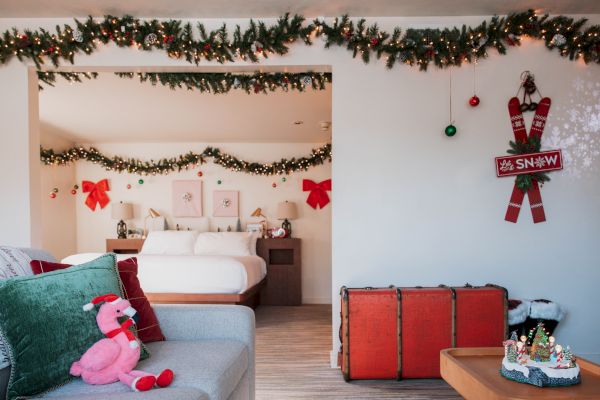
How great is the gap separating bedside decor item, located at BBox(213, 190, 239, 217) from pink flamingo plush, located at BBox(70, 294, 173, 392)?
190 inches

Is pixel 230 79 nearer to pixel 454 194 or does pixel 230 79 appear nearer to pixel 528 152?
pixel 454 194

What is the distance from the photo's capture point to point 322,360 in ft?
11.8

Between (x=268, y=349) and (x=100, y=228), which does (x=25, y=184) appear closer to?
(x=268, y=349)

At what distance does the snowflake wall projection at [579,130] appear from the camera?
347cm

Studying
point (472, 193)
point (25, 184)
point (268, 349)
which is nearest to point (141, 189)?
point (25, 184)

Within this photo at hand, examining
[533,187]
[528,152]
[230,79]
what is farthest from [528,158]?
[230,79]

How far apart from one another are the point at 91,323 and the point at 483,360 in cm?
176

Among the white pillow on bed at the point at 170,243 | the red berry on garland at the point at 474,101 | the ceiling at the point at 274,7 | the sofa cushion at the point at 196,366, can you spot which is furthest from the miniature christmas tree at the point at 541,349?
the white pillow on bed at the point at 170,243

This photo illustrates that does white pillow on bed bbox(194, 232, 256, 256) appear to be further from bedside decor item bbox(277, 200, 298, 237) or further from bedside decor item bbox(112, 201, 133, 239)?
bedside decor item bbox(112, 201, 133, 239)

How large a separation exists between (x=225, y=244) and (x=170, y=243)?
0.79m

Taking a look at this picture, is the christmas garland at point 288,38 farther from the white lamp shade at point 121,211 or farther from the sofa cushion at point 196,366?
the white lamp shade at point 121,211

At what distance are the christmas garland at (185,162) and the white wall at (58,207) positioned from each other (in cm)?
15

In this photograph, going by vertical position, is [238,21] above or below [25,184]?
above

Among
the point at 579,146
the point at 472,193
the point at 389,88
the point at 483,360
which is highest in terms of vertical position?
the point at 389,88
